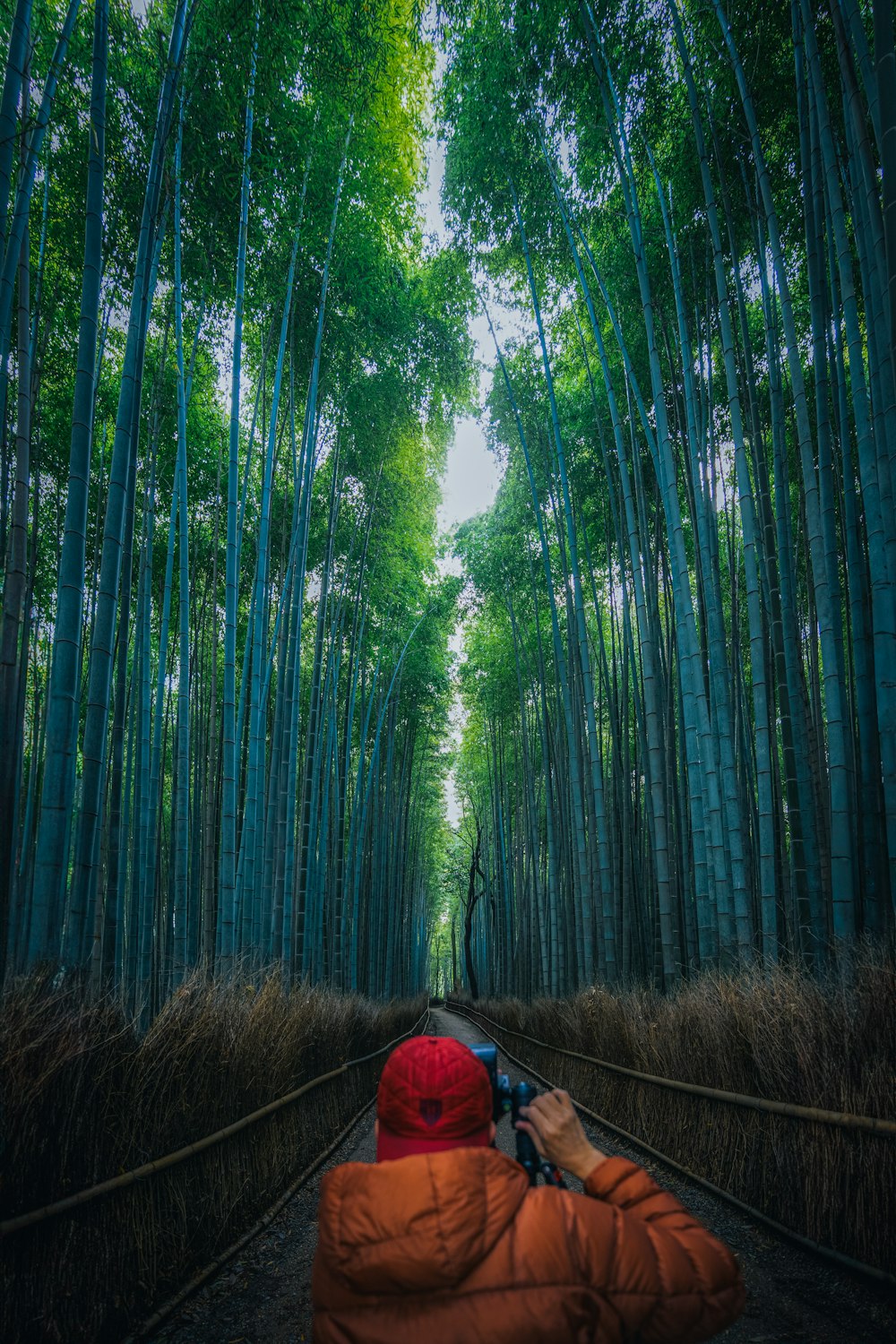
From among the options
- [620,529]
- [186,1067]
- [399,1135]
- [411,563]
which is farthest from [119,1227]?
[411,563]

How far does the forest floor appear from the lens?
1.53m

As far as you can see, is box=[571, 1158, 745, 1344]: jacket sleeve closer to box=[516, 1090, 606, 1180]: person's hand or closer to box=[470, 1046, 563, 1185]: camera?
box=[516, 1090, 606, 1180]: person's hand

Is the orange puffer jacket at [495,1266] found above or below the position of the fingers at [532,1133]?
below

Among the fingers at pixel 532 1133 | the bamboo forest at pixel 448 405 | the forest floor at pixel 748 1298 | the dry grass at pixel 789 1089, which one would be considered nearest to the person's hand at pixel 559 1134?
the fingers at pixel 532 1133

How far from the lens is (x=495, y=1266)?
0.73 m

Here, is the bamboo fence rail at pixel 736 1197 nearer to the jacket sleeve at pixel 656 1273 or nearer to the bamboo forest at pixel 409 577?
the bamboo forest at pixel 409 577

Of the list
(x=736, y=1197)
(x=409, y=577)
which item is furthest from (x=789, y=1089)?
(x=409, y=577)

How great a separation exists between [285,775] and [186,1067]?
3.34m

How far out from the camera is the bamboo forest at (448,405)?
8.65 feet

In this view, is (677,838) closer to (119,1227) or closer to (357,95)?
(119,1227)

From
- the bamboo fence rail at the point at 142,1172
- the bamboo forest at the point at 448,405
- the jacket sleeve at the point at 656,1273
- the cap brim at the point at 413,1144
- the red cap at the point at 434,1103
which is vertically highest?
the bamboo forest at the point at 448,405

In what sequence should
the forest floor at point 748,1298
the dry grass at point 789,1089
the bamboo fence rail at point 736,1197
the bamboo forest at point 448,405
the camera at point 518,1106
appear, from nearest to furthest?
1. the camera at point 518,1106
2. the forest floor at point 748,1298
3. the bamboo fence rail at point 736,1197
4. the dry grass at point 789,1089
5. the bamboo forest at point 448,405

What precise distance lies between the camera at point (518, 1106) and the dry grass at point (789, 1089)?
1.22 m

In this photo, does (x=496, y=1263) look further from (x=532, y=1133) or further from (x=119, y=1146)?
(x=119, y=1146)
